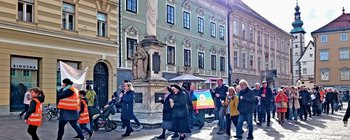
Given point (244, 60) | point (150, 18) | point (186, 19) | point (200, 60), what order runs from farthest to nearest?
point (244, 60) < point (200, 60) < point (186, 19) < point (150, 18)

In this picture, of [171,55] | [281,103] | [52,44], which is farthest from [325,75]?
[52,44]

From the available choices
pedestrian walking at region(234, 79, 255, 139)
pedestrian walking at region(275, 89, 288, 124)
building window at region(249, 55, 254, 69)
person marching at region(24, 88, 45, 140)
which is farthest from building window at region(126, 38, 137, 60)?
building window at region(249, 55, 254, 69)

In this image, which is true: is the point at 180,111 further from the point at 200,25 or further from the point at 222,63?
the point at 222,63

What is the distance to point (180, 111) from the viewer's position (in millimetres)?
10391

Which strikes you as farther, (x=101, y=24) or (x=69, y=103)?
(x=101, y=24)

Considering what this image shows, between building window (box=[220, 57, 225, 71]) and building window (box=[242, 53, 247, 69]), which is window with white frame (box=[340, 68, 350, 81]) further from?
building window (box=[220, 57, 225, 71])

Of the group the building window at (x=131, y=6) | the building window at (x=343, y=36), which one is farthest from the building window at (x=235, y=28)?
the building window at (x=343, y=36)

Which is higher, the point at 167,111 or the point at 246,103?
the point at 246,103

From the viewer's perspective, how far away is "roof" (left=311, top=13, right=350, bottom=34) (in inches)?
2416

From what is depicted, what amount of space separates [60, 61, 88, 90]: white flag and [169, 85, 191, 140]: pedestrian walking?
3129 millimetres

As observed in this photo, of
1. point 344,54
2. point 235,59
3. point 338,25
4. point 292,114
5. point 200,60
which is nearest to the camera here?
point 292,114

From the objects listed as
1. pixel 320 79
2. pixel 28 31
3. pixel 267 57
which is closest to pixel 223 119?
pixel 28 31

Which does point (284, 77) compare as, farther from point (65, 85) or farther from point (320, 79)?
point (65, 85)

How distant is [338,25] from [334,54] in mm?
4852
